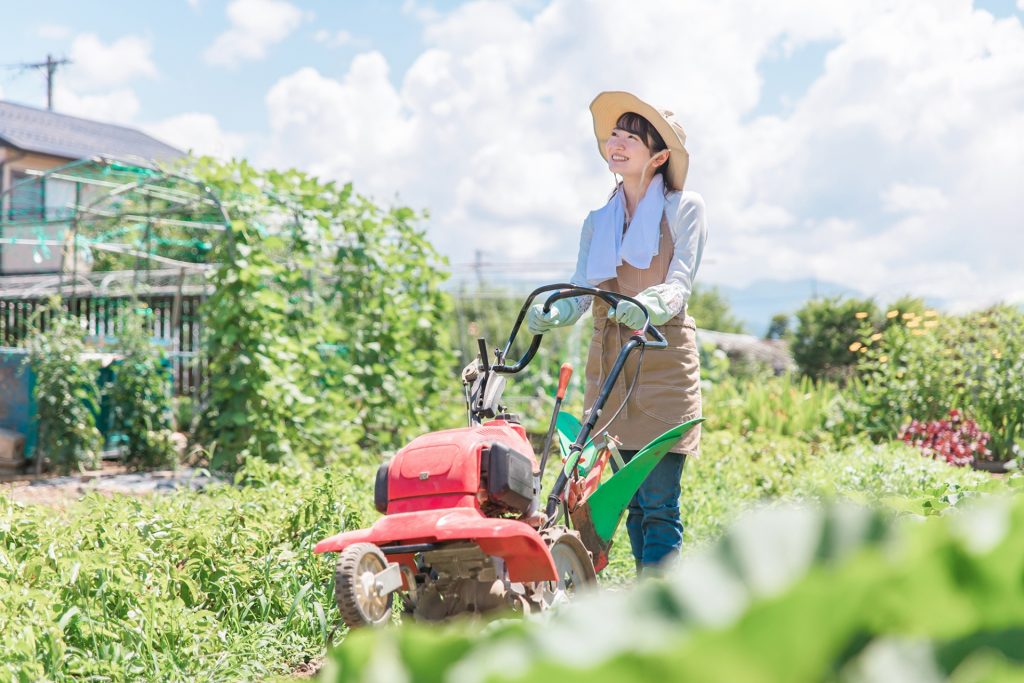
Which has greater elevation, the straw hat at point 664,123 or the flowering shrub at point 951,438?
the straw hat at point 664,123

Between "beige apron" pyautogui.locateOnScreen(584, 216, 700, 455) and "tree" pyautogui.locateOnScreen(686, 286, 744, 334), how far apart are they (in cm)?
2403

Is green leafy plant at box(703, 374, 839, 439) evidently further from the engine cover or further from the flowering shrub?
the engine cover

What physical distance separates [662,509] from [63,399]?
6.09 meters

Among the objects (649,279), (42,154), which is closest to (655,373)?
(649,279)

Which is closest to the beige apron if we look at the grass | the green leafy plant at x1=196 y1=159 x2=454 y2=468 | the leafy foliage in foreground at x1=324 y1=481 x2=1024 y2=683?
the grass

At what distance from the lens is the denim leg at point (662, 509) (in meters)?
3.53

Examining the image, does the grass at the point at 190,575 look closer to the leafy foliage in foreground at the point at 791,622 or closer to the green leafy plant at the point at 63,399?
the leafy foliage in foreground at the point at 791,622

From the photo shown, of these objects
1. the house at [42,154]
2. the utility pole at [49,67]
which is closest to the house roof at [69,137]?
the house at [42,154]

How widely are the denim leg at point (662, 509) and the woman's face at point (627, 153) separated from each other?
107cm

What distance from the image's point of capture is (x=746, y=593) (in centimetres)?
56

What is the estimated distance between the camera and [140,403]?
8.28m

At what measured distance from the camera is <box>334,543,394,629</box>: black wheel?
2.17m

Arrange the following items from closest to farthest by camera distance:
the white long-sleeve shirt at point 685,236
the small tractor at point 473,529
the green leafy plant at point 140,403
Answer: the small tractor at point 473,529 < the white long-sleeve shirt at point 685,236 < the green leafy plant at point 140,403

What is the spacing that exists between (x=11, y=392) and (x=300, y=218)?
3.03 metres
